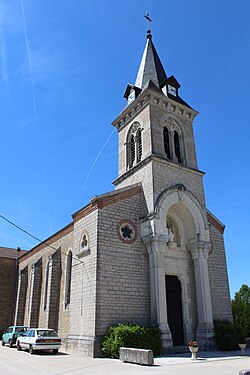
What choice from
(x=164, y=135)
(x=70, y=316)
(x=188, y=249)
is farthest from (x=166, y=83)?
(x=70, y=316)

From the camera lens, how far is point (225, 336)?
15.5m

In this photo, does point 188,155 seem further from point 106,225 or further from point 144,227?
point 106,225

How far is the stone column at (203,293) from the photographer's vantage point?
15686mm

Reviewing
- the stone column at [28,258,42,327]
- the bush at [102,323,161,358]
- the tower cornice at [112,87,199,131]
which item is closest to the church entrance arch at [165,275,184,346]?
the bush at [102,323,161,358]

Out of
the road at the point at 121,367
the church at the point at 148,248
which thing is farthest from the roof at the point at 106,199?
the road at the point at 121,367

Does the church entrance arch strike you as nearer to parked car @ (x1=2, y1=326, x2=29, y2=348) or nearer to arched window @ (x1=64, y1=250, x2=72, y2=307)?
arched window @ (x1=64, y1=250, x2=72, y2=307)

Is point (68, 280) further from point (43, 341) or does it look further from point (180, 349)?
point (180, 349)

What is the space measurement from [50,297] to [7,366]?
342 inches

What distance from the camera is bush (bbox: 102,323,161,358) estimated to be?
42.3 feet

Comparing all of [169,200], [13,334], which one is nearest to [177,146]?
[169,200]

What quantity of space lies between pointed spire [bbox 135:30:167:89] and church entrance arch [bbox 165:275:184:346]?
13425mm

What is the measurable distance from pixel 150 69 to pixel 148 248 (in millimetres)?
13994

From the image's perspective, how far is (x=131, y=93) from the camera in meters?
22.5

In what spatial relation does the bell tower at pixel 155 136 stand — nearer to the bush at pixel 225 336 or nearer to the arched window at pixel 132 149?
the arched window at pixel 132 149
